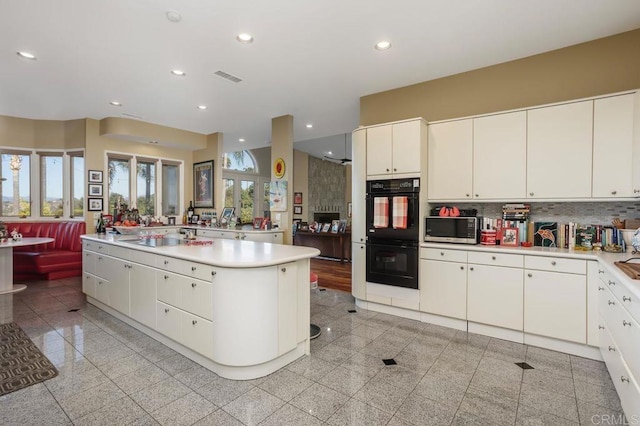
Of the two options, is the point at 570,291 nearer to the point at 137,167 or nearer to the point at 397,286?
the point at 397,286

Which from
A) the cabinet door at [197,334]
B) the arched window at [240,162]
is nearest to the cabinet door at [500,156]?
the cabinet door at [197,334]

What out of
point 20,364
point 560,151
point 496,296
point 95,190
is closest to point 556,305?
point 496,296

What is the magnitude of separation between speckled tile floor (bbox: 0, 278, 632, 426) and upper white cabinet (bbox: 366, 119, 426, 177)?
1.78 meters

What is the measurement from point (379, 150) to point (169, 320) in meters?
2.83

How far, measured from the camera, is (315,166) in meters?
12.1

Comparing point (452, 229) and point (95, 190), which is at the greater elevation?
point (95, 190)

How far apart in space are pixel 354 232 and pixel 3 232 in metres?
5.33

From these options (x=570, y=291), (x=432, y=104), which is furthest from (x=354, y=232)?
(x=570, y=291)

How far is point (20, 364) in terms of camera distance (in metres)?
2.55

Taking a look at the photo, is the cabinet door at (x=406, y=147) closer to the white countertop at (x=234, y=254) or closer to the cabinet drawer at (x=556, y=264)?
the cabinet drawer at (x=556, y=264)

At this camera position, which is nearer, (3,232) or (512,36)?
(512,36)

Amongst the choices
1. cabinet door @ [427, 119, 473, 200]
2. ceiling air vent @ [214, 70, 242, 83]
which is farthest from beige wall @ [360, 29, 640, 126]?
ceiling air vent @ [214, 70, 242, 83]

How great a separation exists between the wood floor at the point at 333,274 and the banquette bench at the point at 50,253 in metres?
4.42

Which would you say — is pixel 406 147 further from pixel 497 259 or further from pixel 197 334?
pixel 197 334
